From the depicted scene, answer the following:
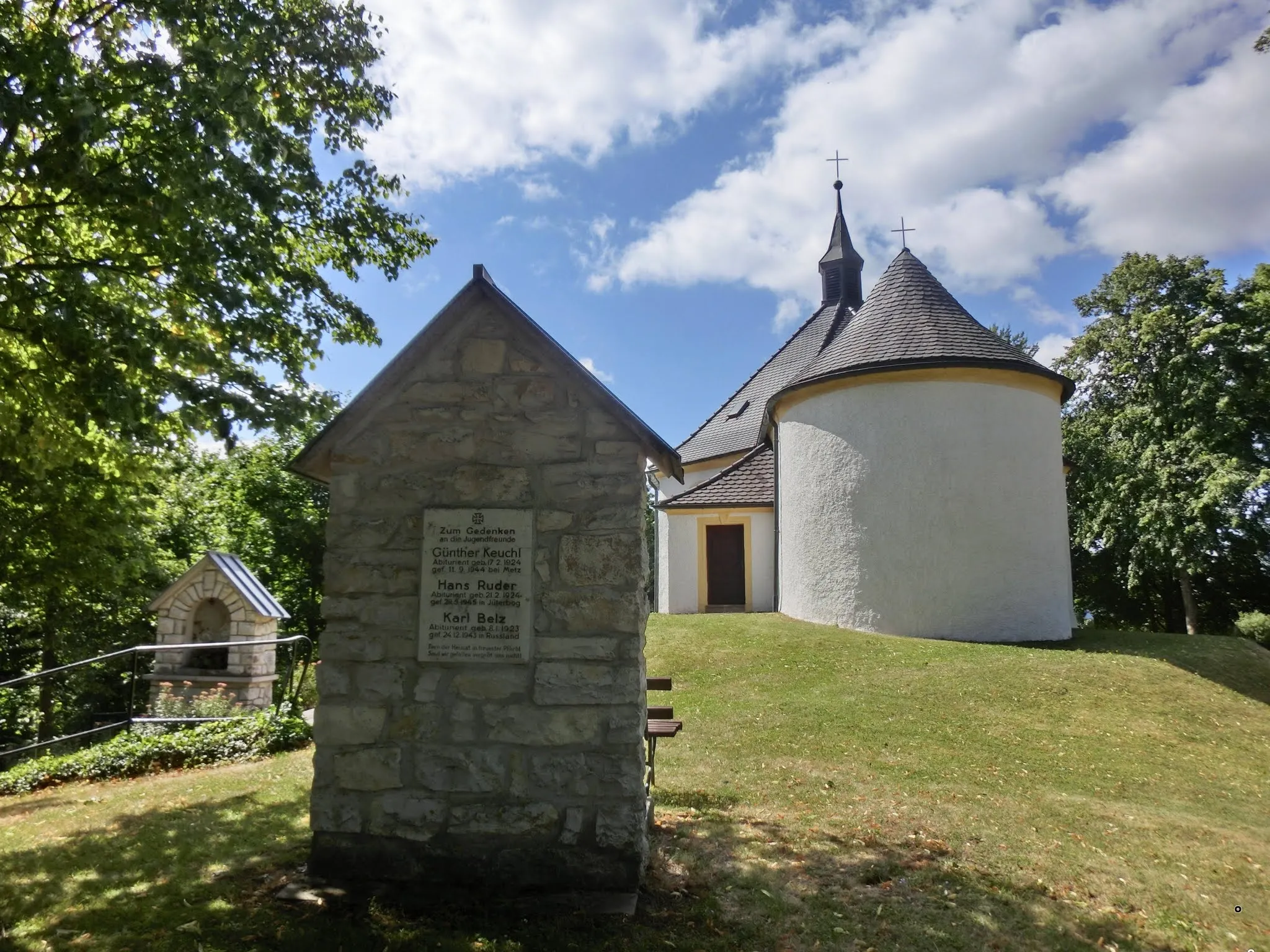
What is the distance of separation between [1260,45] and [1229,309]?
62.8ft

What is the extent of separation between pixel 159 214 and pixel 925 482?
12390mm

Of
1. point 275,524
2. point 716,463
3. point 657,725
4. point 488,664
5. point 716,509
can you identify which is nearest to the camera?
point 488,664

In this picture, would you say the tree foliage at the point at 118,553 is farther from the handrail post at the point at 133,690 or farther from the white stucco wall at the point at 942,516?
the white stucco wall at the point at 942,516

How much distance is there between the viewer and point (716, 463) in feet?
74.3

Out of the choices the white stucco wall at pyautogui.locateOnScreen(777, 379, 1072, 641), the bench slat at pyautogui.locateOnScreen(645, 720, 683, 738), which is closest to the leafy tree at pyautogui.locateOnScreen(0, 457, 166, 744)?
the bench slat at pyautogui.locateOnScreen(645, 720, 683, 738)

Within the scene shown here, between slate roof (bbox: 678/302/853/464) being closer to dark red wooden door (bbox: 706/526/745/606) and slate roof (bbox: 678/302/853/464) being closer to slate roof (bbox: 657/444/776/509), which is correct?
slate roof (bbox: 657/444/776/509)

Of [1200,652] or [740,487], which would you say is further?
[740,487]

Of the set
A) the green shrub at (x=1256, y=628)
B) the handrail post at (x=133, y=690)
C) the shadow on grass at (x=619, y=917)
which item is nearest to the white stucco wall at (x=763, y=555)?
the handrail post at (x=133, y=690)

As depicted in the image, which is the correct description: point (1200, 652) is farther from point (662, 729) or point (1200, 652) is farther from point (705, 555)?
point (662, 729)

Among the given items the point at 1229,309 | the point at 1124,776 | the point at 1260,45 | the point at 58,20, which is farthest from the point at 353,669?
the point at 1229,309

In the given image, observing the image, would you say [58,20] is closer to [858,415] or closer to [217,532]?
[858,415]

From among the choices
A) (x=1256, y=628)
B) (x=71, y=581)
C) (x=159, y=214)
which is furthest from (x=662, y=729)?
(x=1256, y=628)

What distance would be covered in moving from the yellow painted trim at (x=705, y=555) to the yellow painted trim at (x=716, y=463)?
2.93 metres

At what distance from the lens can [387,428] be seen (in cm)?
497
